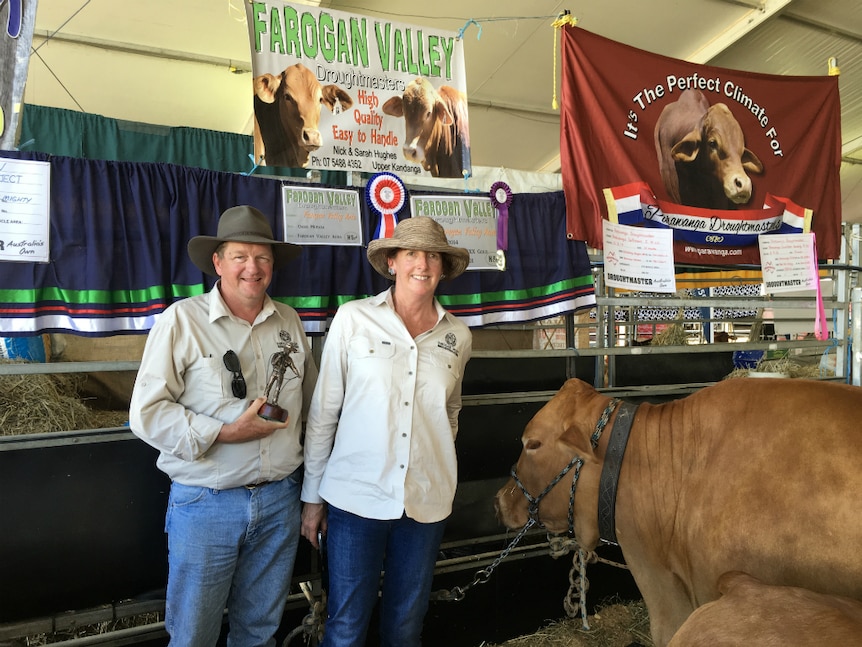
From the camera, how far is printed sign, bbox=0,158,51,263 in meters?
2.27

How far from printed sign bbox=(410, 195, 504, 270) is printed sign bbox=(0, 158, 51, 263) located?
1647 mm

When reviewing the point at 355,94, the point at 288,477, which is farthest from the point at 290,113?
the point at 288,477

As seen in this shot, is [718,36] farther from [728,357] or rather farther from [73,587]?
[73,587]

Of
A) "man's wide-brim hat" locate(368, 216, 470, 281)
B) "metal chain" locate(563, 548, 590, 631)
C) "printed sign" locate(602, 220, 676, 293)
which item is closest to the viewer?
"man's wide-brim hat" locate(368, 216, 470, 281)

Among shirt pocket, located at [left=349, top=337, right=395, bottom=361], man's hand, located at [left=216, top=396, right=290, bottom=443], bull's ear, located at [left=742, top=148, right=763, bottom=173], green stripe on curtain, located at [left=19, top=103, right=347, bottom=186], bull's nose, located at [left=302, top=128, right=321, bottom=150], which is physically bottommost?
man's hand, located at [left=216, top=396, right=290, bottom=443]

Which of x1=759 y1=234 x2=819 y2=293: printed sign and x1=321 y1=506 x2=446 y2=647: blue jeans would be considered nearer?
x1=321 y1=506 x2=446 y2=647: blue jeans

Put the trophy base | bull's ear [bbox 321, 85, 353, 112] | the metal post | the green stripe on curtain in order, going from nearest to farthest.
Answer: the trophy base, bull's ear [bbox 321, 85, 353, 112], the metal post, the green stripe on curtain

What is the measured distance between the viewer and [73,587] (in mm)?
2334

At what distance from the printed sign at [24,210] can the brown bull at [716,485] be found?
83.4 inches

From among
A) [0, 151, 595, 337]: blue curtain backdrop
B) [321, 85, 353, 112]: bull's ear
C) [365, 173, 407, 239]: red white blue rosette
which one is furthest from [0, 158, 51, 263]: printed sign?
[365, 173, 407, 239]: red white blue rosette

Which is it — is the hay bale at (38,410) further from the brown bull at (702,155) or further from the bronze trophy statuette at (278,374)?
the brown bull at (702,155)

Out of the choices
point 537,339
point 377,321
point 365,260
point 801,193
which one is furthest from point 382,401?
point 537,339

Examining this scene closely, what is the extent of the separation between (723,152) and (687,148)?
0.30 m

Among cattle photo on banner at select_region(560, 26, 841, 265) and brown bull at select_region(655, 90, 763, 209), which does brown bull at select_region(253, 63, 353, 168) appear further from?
brown bull at select_region(655, 90, 763, 209)
